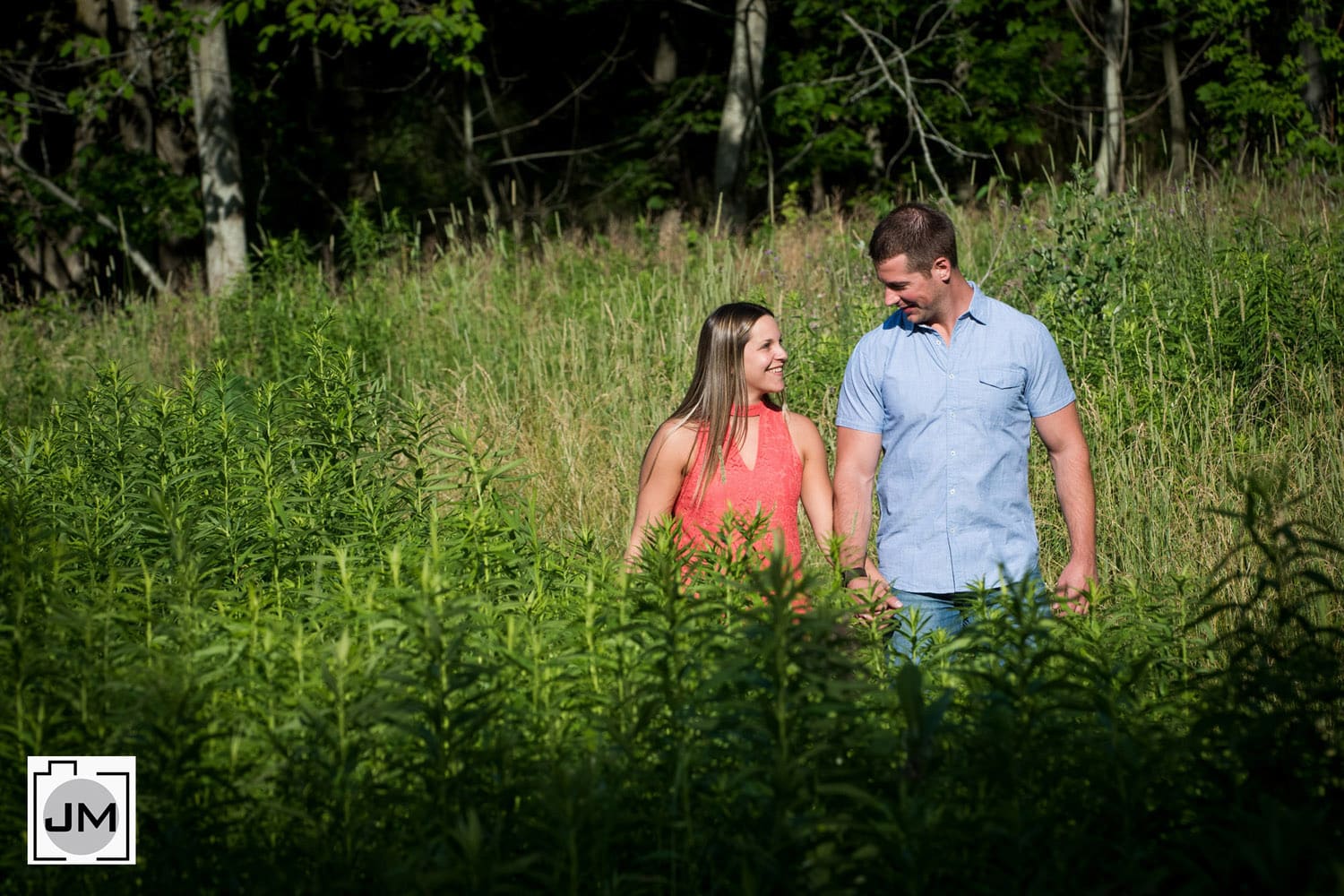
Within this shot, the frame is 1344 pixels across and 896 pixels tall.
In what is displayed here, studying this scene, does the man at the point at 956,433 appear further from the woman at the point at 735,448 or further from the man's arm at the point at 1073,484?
the woman at the point at 735,448

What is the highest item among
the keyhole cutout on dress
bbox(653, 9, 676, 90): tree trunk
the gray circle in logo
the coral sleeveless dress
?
bbox(653, 9, 676, 90): tree trunk

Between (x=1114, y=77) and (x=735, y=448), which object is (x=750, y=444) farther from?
(x=1114, y=77)

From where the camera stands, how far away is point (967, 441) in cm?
451

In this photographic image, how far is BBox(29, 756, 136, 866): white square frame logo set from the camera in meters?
2.71

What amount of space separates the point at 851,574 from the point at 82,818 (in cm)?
226

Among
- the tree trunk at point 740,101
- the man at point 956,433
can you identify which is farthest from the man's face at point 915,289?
the tree trunk at point 740,101

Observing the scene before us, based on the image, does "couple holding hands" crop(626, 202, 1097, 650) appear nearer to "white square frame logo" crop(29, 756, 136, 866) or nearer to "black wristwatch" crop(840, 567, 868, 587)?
"black wristwatch" crop(840, 567, 868, 587)

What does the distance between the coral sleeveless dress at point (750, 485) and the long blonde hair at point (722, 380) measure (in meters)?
0.05

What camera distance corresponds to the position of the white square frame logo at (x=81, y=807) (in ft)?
8.90

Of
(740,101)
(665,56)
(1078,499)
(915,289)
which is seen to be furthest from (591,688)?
(665,56)

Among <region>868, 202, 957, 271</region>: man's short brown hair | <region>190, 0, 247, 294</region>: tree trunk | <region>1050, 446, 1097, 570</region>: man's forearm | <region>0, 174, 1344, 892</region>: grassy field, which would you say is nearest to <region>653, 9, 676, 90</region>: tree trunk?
<region>190, 0, 247, 294</region>: tree trunk

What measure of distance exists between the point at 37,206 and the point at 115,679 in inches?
612

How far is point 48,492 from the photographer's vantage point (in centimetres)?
510

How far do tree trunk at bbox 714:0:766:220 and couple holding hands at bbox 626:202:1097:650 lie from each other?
11993 millimetres
